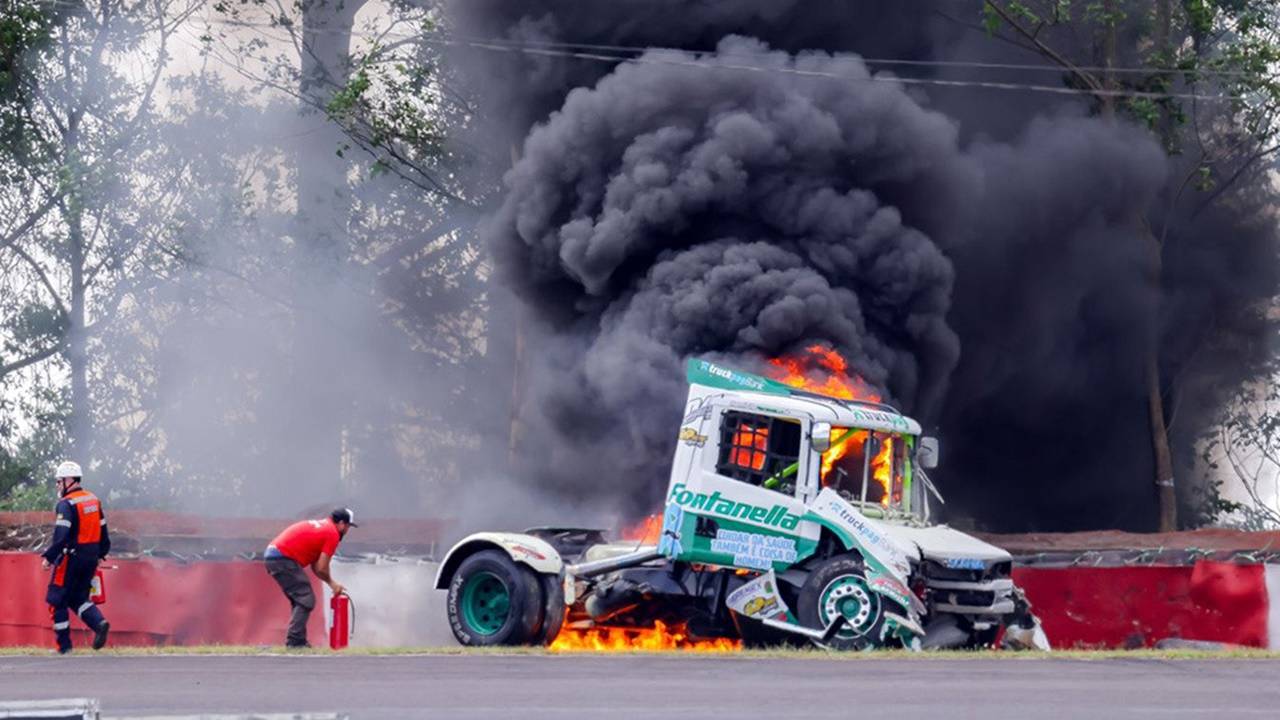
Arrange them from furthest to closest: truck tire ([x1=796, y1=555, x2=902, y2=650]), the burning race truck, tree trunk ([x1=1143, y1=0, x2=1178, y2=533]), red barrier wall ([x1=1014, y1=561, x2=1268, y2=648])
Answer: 1. tree trunk ([x1=1143, y1=0, x2=1178, y2=533])
2. red barrier wall ([x1=1014, y1=561, x2=1268, y2=648])
3. the burning race truck
4. truck tire ([x1=796, y1=555, x2=902, y2=650])

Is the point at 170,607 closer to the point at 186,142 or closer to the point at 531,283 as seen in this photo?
the point at 531,283

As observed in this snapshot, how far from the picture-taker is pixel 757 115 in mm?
A: 23312

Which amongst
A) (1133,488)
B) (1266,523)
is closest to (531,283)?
(1133,488)

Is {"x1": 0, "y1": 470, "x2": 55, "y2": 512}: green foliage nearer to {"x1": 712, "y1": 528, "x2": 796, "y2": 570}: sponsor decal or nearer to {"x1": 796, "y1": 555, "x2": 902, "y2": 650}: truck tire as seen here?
{"x1": 712, "y1": 528, "x2": 796, "y2": 570}: sponsor decal

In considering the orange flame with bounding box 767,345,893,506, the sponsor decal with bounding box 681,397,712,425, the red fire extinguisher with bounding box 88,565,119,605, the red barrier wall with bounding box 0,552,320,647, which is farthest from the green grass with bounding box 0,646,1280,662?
the orange flame with bounding box 767,345,893,506

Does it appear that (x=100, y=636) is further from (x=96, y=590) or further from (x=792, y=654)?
(x=792, y=654)

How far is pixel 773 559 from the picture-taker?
15523 mm

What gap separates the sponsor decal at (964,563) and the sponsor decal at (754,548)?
1352 mm

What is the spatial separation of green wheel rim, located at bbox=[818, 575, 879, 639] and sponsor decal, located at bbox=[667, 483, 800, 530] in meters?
0.72

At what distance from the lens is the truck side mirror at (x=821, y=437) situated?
1526cm

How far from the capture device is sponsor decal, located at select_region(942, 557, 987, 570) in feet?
50.7

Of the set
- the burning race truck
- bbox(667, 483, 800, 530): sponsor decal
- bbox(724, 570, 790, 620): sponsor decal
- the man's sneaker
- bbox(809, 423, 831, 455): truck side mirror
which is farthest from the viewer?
the man's sneaker

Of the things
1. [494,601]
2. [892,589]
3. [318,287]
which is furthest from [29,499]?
[892,589]

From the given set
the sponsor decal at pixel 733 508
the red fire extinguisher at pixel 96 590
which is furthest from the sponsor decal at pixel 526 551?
the red fire extinguisher at pixel 96 590
